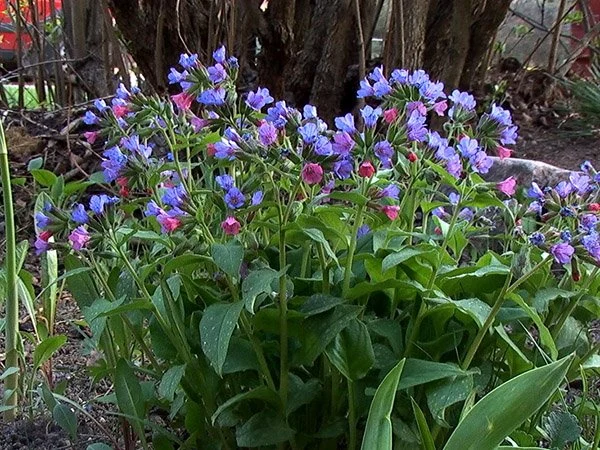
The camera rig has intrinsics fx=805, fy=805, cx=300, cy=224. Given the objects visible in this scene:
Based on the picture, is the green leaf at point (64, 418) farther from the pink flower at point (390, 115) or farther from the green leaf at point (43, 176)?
the pink flower at point (390, 115)

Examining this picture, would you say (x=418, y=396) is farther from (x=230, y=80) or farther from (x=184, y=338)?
(x=230, y=80)

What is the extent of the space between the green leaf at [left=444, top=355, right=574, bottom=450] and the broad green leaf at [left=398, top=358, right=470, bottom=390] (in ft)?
0.41

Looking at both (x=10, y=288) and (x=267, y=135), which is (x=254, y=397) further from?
(x=10, y=288)

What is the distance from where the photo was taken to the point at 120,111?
1213 millimetres

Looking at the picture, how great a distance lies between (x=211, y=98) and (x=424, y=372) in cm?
46

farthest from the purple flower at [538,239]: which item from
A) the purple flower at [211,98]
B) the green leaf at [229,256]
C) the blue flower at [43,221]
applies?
the blue flower at [43,221]

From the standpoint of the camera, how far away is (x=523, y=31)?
171 inches

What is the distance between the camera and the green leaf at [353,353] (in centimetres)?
107

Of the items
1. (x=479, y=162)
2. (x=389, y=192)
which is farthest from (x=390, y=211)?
(x=479, y=162)

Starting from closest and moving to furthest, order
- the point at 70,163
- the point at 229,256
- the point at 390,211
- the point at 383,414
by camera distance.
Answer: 1. the point at 383,414
2. the point at 229,256
3. the point at 390,211
4. the point at 70,163

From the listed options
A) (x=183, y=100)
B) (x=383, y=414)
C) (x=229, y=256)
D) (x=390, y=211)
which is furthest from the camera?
(x=183, y=100)

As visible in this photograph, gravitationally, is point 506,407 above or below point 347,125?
Answer: below

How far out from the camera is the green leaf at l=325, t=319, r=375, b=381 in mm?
1072

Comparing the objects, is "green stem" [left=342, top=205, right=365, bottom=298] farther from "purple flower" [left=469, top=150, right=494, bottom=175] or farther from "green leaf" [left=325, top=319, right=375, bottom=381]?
"purple flower" [left=469, top=150, right=494, bottom=175]
